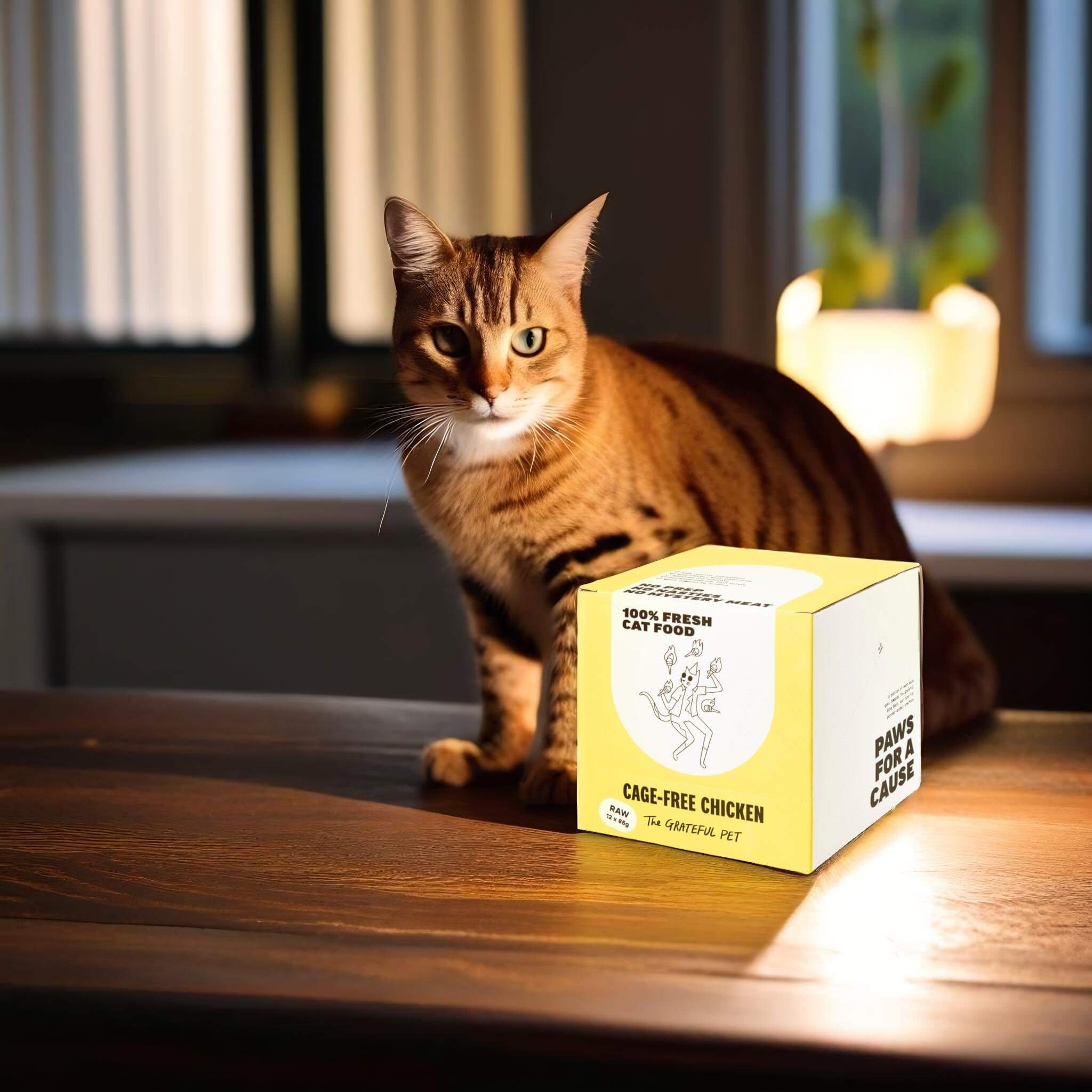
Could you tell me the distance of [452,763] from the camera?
1.00 m

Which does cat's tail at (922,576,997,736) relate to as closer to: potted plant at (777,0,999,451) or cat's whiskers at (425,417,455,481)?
cat's whiskers at (425,417,455,481)

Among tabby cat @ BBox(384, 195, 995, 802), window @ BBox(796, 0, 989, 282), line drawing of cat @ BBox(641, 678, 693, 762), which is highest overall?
window @ BBox(796, 0, 989, 282)

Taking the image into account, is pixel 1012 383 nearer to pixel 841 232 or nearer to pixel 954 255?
pixel 954 255

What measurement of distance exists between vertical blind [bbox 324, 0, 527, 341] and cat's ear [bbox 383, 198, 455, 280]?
58.9 inches

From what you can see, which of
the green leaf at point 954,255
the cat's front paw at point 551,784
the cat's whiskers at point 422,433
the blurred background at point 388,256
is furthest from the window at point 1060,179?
the cat's front paw at point 551,784

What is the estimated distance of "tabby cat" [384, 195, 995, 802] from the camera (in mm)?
995

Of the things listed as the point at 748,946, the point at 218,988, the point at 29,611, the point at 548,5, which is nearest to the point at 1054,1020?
the point at 748,946

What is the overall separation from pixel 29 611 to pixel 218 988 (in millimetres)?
1603

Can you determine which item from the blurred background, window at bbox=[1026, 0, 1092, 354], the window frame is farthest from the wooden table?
window at bbox=[1026, 0, 1092, 354]

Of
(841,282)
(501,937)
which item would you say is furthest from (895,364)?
(501,937)

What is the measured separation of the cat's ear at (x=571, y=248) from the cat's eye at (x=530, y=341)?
5 cm

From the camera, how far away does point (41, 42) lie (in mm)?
2717

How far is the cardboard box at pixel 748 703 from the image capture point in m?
0.79

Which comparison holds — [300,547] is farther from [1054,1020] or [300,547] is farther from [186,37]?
[1054,1020]
